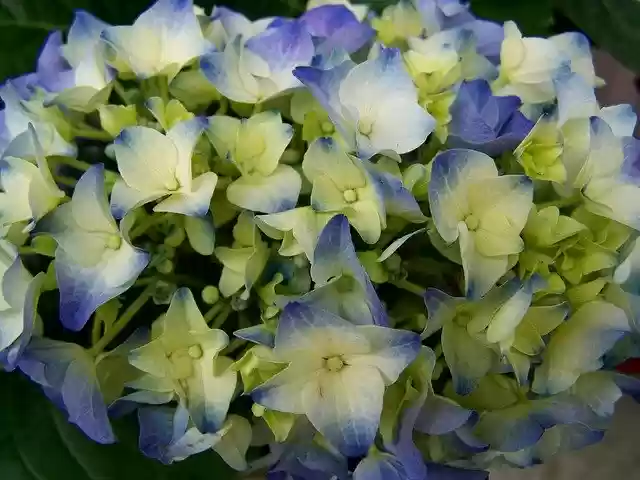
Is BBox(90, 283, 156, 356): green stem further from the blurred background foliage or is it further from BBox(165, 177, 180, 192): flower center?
the blurred background foliage

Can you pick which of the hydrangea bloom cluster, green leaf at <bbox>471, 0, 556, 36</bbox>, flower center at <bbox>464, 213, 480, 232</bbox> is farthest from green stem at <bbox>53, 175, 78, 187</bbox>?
green leaf at <bbox>471, 0, 556, 36</bbox>

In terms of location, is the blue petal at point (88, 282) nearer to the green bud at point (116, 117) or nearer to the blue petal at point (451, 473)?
the green bud at point (116, 117)

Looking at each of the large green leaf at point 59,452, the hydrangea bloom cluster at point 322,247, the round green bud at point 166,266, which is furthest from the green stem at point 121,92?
the large green leaf at point 59,452

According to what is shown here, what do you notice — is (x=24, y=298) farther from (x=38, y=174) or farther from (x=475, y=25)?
(x=475, y=25)

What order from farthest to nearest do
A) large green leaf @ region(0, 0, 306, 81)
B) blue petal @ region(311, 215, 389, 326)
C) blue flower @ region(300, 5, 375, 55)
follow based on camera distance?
large green leaf @ region(0, 0, 306, 81), blue flower @ region(300, 5, 375, 55), blue petal @ region(311, 215, 389, 326)

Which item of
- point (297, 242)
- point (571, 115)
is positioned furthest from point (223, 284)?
point (571, 115)

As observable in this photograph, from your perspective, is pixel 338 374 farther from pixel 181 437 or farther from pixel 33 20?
pixel 33 20

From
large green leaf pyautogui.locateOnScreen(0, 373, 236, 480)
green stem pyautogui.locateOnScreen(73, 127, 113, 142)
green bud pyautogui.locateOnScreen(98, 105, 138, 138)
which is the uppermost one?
green bud pyautogui.locateOnScreen(98, 105, 138, 138)
